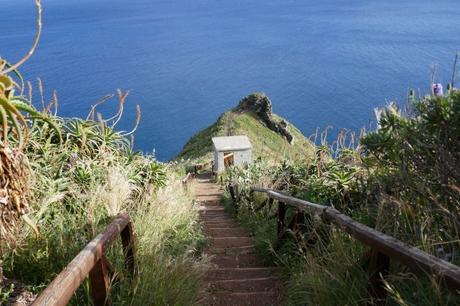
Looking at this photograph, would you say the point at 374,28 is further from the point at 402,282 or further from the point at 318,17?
the point at 402,282

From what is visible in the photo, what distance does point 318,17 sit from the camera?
127m

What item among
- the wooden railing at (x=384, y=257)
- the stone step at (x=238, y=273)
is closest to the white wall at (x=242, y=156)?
the stone step at (x=238, y=273)

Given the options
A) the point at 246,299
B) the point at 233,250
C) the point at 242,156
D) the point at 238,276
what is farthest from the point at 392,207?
the point at 242,156

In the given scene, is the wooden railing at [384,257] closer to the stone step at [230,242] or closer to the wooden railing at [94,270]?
the wooden railing at [94,270]

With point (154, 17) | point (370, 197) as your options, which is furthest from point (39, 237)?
point (154, 17)

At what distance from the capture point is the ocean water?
6569 cm

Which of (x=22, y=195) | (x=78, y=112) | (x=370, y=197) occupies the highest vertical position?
(x=22, y=195)

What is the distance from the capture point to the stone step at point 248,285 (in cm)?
445

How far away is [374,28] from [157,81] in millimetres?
47500

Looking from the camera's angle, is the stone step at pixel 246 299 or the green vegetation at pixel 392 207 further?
the stone step at pixel 246 299

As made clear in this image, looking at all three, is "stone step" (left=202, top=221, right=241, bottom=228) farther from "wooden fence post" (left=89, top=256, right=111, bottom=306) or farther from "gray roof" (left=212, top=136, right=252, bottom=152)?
"gray roof" (left=212, top=136, right=252, bottom=152)

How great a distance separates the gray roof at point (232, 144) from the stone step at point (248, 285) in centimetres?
1889

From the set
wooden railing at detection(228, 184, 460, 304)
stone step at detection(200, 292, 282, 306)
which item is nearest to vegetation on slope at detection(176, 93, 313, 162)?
stone step at detection(200, 292, 282, 306)

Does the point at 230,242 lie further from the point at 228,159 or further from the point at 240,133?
the point at 240,133
